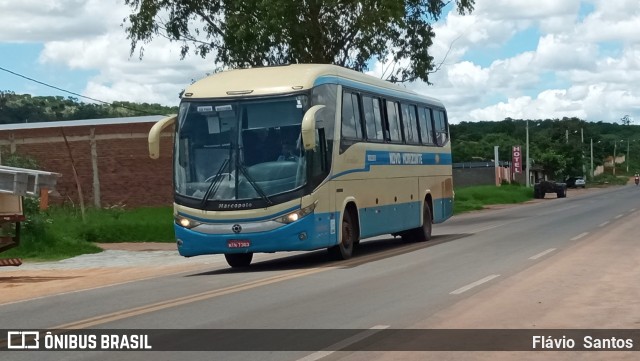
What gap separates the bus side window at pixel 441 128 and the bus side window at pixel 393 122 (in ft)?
13.9

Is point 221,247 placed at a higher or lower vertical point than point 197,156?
lower

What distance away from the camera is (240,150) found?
18953 millimetres

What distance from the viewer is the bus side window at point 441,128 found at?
29139mm

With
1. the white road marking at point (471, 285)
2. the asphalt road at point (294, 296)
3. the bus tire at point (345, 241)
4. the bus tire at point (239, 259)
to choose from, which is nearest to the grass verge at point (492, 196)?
the bus tire at point (345, 241)

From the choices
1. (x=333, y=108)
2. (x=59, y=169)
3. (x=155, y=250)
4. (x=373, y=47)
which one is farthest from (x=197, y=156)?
(x=59, y=169)

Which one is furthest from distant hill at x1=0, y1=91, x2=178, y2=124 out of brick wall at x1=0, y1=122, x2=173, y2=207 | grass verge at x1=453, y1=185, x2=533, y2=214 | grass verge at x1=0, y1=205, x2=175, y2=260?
grass verge at x1=0, y1=205, x2=175, y2=260

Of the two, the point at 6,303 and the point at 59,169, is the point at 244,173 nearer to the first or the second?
the point at 6,303

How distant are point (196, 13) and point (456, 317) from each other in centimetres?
3214

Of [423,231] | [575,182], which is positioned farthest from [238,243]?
[575,182]

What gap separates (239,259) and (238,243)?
2.78 meters

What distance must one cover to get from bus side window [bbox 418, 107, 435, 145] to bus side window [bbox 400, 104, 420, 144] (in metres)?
0.56

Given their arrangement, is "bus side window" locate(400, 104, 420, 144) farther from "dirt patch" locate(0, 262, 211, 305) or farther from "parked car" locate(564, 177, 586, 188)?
"parked car" locate(564, 177, 586, 188)

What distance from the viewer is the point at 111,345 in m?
10.5

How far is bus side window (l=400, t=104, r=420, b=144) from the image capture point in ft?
84.0
